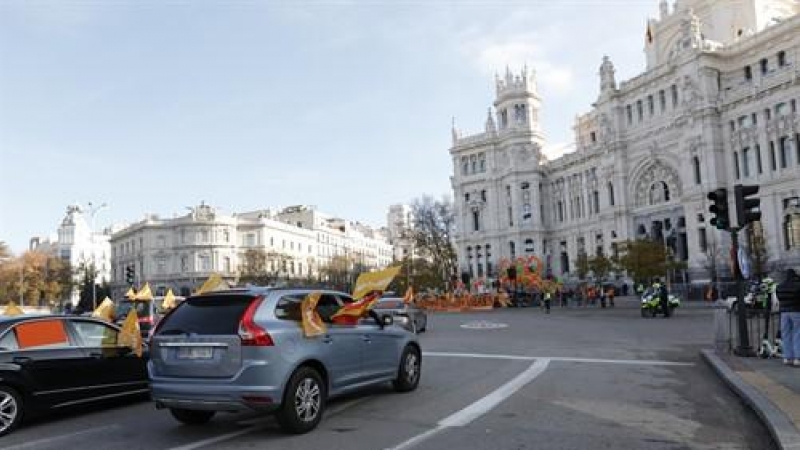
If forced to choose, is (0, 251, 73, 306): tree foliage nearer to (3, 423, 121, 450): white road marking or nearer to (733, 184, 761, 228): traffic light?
(3, 423, 121, 450): white road marking

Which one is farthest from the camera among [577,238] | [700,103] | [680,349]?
[577,238]

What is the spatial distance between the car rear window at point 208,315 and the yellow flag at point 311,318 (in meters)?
0.63

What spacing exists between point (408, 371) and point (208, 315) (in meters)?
3.52

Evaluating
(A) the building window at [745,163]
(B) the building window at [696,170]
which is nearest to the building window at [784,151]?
(A) the building window at [745,163]

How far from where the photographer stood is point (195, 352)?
307 inches

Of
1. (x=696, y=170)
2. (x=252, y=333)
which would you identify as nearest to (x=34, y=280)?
(x=696, y=170)

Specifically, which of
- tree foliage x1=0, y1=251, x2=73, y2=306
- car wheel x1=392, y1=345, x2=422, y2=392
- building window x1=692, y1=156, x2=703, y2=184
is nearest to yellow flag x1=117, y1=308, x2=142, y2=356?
car wheel x1=392, y1=345, x2=422, y2=392

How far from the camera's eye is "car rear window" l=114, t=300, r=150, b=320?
18.1 metres

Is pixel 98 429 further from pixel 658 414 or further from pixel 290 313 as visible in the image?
pixel 658 414

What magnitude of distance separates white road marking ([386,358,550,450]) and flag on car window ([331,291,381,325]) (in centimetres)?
175

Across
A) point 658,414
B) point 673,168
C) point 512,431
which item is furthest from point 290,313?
point 673,168

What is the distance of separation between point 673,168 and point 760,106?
37.3 feet

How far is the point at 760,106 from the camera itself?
5850 centimetres

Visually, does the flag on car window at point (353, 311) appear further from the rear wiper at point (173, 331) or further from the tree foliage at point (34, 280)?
the tree foliage at point (34, 280)
